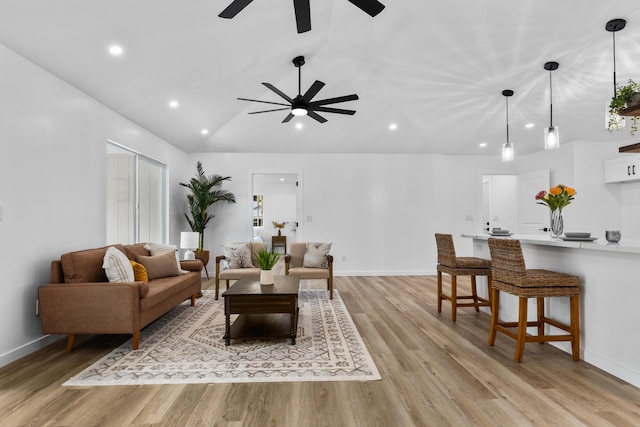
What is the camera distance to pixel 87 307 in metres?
3.03

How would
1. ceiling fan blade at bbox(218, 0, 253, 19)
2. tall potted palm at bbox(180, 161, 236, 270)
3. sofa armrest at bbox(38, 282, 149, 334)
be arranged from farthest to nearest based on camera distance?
tall potted palm at bbox(180, 161, 236, 270) → sofa armrest at bbox(38, 282, 149, 334) → ceiling fan blade at bbox(218, 0, 253, 19)

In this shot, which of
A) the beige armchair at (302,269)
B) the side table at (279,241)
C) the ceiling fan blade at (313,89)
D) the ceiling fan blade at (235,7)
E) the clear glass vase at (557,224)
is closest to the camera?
the ceiling fan blade at (235,7)

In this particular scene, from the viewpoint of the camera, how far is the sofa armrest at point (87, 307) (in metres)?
3.03

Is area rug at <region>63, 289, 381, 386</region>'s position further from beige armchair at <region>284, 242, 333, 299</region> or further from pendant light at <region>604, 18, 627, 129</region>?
pendant light at <region>604, 18, 627, 129</region>

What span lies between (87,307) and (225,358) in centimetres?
133

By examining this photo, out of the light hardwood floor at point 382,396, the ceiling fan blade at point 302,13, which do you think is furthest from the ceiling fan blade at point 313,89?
the light hardwood floor at point 382,396

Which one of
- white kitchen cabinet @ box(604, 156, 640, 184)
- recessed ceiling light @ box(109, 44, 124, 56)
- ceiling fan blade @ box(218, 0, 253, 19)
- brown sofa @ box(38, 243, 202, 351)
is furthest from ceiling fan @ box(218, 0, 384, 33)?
white kitchen cabinet @ box(604, 156, 640, 184)

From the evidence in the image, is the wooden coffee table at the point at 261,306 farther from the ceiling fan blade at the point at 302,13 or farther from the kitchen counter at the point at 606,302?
the ceiling fan blade at the point at 302,13

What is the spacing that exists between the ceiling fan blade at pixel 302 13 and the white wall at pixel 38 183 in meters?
2.60

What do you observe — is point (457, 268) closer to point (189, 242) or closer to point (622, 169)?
point (189, 242)

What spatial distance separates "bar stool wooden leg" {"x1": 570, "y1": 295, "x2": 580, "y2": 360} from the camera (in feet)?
9.21

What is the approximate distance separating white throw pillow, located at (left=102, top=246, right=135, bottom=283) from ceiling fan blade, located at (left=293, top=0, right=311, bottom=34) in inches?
110

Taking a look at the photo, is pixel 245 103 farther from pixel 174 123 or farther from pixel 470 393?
pixel 470 393

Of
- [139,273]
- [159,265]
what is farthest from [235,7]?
[159,265]
